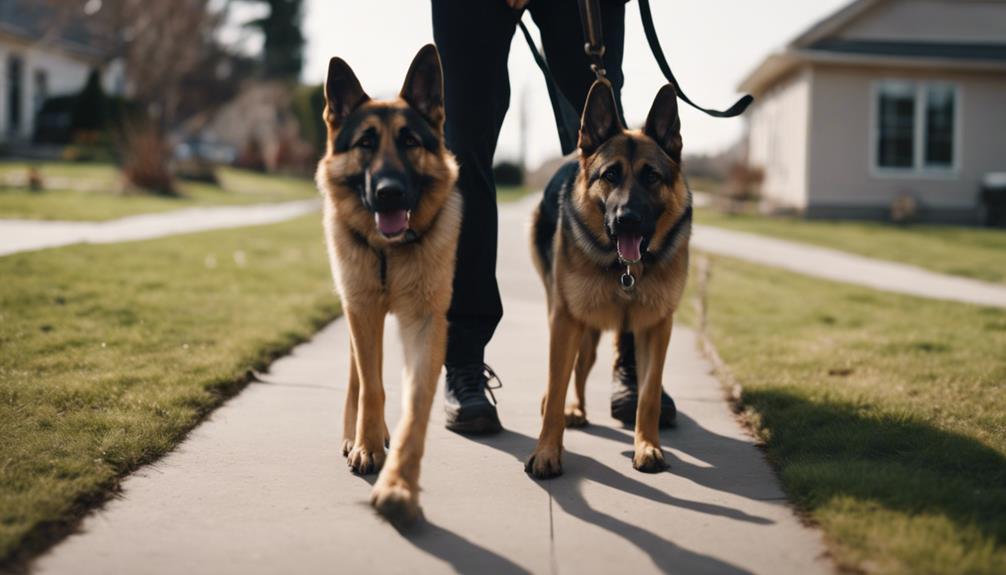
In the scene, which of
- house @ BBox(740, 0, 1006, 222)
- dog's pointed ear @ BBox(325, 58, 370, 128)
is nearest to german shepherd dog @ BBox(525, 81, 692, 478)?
dog's pointed ear @ BBox(325, 58, 370, 128)

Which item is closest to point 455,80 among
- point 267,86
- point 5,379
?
point 5,379

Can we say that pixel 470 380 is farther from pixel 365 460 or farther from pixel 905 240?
pixel 905 240

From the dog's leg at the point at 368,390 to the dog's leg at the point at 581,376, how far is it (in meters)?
0.89

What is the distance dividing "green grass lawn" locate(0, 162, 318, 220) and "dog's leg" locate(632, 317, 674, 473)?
10880 millimetres

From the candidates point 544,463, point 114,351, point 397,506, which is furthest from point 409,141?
point 114,351

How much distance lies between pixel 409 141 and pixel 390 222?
36 centimetres

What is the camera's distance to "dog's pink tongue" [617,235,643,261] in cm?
323

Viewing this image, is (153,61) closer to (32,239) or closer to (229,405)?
(32,239)

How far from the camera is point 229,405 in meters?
3.90

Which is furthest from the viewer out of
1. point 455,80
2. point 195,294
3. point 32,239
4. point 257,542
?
point 32,239

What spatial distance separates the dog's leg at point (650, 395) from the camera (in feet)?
10.4

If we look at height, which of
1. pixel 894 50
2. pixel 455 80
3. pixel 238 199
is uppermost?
pixel 894 50

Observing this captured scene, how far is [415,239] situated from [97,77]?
32561mm

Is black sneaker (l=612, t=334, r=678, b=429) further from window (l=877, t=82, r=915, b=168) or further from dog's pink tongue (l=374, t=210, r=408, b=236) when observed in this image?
window (l=877, t=82, r=915, b=168)
